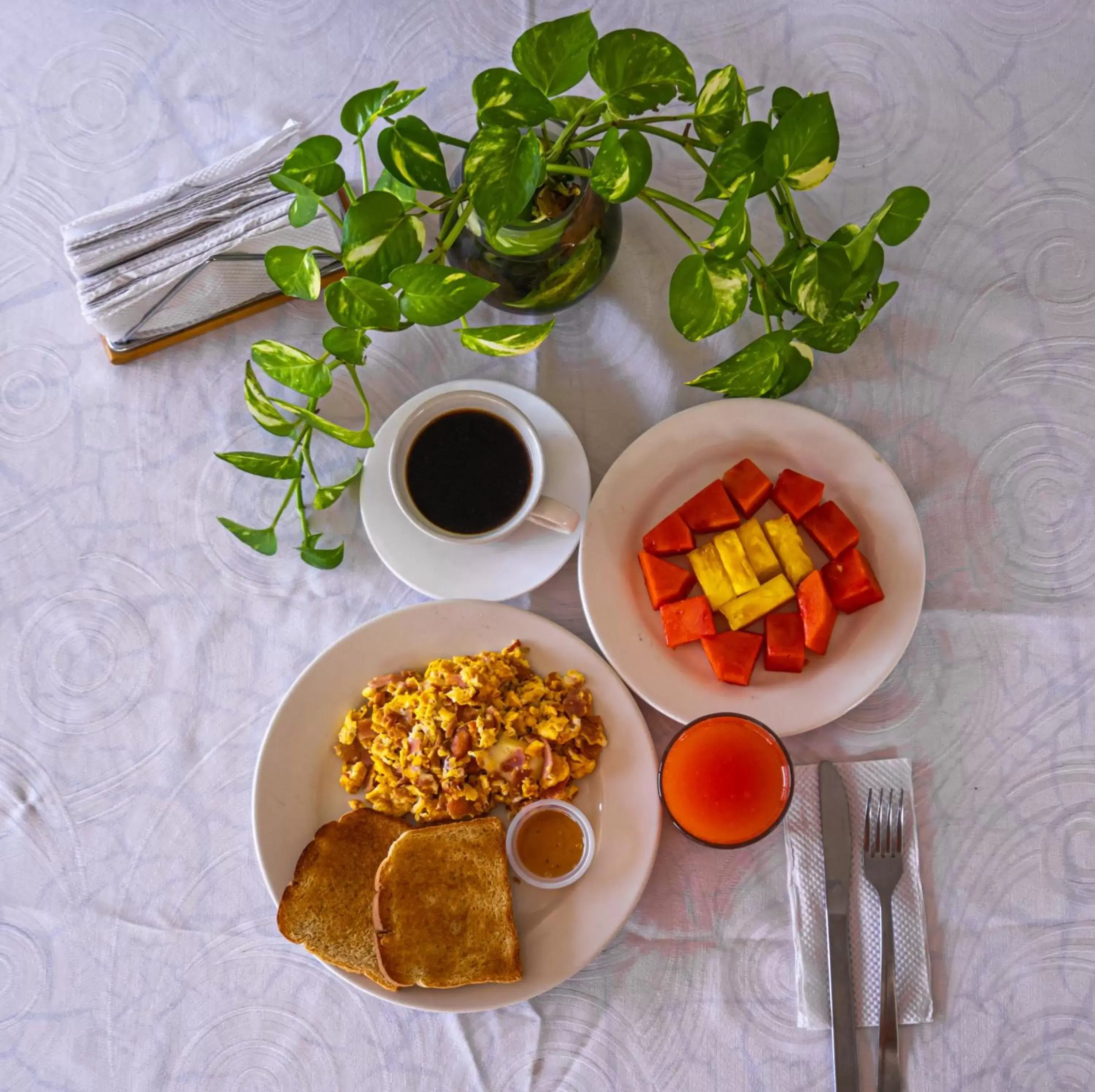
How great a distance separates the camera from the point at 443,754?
124 centimetres

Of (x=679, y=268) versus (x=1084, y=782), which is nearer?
(x=679, y=268)

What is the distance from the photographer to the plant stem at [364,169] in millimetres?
938

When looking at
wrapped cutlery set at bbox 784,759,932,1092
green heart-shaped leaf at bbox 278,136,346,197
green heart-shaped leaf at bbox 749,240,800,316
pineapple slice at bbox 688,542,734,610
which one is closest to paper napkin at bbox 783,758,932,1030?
wrapped cutlery set at bbox 784,759,932,1092

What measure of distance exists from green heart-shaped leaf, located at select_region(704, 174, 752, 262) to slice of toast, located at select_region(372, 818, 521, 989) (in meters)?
0.76

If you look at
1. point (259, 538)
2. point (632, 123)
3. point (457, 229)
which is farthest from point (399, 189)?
point (259, 538)

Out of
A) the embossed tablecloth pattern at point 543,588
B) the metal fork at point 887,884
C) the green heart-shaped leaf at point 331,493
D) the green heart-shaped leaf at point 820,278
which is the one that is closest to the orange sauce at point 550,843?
the embossed tablecloth pattern at point 543,588

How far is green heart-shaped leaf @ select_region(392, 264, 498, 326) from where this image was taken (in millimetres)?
888

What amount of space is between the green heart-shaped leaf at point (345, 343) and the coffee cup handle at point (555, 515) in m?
0.34

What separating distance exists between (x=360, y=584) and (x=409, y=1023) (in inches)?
23.5

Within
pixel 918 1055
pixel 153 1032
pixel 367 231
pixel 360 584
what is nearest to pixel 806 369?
pixel 367 231

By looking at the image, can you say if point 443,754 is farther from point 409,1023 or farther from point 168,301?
point 168,301

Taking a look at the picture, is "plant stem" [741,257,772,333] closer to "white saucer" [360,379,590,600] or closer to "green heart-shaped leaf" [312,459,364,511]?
"white saucer" [360,379,590,600]

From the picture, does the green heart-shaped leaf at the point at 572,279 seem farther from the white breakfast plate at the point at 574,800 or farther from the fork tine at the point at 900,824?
the fork tine at the point at 900,824

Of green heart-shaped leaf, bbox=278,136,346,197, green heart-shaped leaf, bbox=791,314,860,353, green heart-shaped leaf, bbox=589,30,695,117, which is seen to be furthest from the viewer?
green heart-shaped leaf, bbox=791,314,860,353
